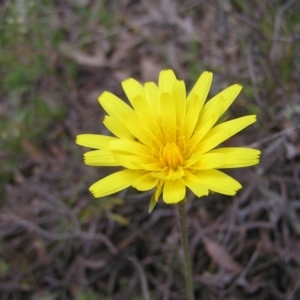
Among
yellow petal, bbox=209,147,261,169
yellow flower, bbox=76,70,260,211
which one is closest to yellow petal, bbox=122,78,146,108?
yellow flower, bbox=76,70,260,211

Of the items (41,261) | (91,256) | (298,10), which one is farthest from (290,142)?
(41,261)

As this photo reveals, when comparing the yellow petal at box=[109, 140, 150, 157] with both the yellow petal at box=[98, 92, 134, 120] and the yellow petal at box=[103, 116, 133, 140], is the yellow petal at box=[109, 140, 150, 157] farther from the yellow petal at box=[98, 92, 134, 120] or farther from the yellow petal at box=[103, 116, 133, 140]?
Answer: the yellow petal at box=[98, 92, 134, 120]

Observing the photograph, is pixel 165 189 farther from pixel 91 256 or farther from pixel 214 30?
pixel 214 30

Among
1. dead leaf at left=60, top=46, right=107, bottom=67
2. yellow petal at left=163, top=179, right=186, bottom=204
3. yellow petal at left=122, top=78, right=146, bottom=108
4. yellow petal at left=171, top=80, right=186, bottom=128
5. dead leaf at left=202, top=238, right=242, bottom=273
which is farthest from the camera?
dead leaf at left=60, top=46, right=107, bottom=67

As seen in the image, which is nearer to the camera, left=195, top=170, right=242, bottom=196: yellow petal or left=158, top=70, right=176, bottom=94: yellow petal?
left=195, top=170, right=242, bottom=196: yellow petal

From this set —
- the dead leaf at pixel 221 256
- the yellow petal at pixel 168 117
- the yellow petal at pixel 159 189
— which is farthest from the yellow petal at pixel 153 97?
the dead leaf at pixel 221 256

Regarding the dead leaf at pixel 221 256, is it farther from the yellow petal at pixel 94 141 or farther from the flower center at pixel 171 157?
the yellow petal at pixel 94 141
